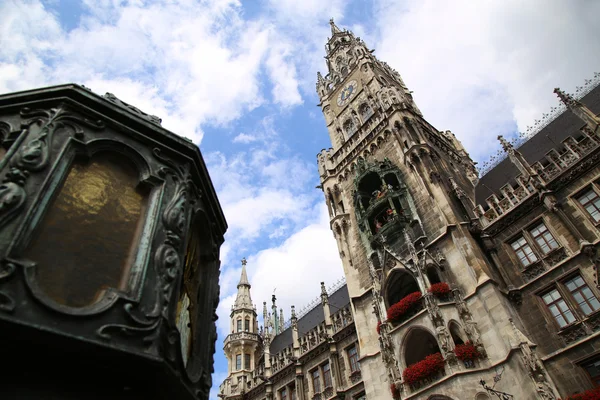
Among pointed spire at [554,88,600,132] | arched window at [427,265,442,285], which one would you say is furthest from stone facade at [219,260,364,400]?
pointed spire at [554,88,600,132]

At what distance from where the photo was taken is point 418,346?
58.3 ft

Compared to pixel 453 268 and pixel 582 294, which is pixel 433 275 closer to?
pixel 453 268

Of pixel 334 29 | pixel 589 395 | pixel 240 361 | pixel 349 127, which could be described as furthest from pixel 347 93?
pixel 589 395

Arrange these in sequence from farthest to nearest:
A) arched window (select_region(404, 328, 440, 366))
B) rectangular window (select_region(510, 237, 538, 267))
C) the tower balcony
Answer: the tower balcony → arched window (select_region(404, 328, 440, 366)) → rectangular window (select_region(510, 237, 538, 267))

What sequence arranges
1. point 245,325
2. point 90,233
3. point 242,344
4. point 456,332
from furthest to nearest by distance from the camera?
point 245,325, point 242,344, point 456,332, point 90,233

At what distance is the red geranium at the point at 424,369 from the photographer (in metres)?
15.5

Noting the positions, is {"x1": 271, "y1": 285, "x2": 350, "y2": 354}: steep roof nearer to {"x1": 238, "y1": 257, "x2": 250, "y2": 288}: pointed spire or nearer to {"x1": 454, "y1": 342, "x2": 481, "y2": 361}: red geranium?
{"x1": 238, "y1": 257, "x2": 250, "y2": 288}: pointed spire

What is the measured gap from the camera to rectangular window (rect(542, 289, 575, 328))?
1455cm

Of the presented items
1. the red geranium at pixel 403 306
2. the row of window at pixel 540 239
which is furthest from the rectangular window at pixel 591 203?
the red geranium at pixel 403 306

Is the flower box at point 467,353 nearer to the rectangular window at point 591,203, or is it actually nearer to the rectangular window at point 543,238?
the rectangular window at point 543,238

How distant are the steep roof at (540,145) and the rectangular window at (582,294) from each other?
772 cm

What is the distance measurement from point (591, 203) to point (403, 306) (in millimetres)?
8594

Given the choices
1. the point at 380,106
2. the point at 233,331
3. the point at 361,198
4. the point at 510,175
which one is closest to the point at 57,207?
the point at 361,198

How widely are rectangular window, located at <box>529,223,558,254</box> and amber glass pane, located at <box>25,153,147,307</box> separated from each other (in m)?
16.7
